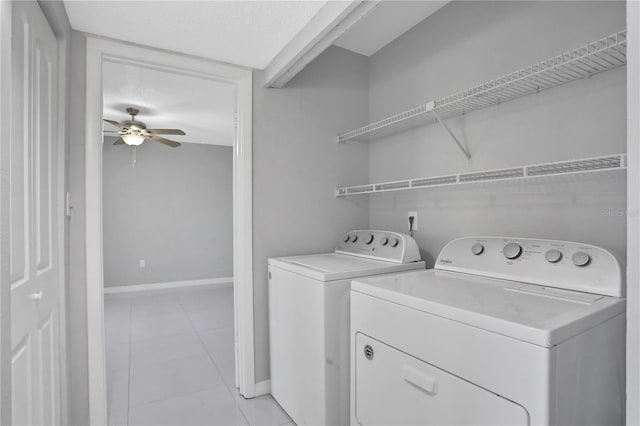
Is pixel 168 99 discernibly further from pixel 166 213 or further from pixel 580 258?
pixel 580 258

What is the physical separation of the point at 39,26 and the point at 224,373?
217cm

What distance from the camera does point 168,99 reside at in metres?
3.37

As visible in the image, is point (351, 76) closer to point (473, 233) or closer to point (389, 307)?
point (473, 233)

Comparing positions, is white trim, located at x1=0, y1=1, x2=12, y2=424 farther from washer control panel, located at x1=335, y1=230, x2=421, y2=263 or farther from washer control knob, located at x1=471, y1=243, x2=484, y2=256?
washer control knob, located at x1=471, y1=243, x2=484, y2=256

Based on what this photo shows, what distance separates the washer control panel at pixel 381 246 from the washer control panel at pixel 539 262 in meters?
0.21

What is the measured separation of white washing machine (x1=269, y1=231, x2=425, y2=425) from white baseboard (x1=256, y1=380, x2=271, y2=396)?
0.19 ft

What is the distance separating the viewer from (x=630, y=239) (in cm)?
56

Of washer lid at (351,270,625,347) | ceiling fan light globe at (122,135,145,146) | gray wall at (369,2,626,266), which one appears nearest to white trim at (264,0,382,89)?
gray wall at (369,2,626,266)

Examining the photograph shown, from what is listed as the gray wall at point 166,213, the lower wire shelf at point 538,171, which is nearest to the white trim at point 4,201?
the lower wire shelf at point 538,171

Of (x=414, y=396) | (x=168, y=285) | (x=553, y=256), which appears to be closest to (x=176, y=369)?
(x=414, y=396)

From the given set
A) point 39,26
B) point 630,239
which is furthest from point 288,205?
point 630,239

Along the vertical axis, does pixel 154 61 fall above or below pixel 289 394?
above

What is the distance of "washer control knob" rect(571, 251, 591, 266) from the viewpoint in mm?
1206

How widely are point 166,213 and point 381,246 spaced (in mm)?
4208
